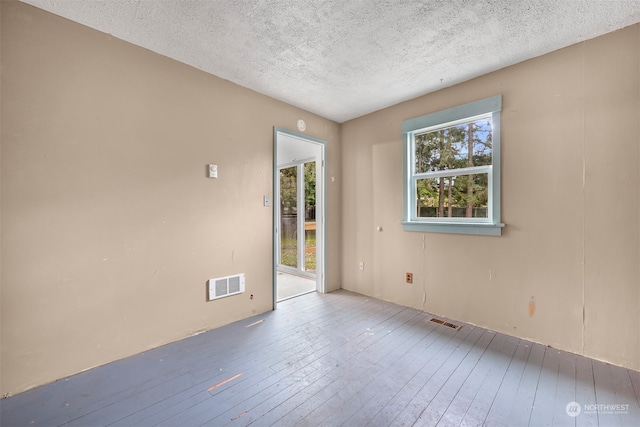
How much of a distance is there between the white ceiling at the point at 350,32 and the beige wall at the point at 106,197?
0.29m

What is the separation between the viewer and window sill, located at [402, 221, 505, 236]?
2561mm

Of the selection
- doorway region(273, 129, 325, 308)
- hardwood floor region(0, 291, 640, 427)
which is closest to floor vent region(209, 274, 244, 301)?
hardwood floor region(0, 291, 640, 427)

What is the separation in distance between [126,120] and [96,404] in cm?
199

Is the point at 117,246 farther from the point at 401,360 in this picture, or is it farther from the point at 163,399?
the point at 401,360

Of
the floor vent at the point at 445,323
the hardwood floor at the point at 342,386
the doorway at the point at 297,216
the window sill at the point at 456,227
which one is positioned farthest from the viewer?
the doorway at the point at 297,216

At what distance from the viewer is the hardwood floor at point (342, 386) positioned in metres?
1.52

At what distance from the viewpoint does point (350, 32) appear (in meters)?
1.99
